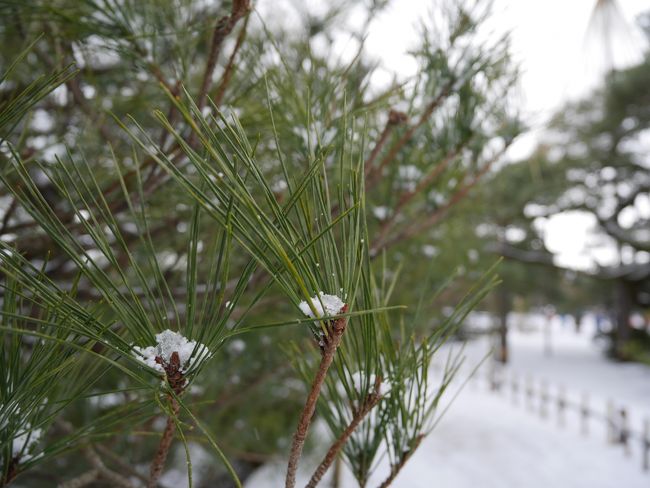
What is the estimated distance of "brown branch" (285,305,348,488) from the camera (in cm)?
33

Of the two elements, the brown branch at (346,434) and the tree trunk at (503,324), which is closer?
the brown branch at (346,434)

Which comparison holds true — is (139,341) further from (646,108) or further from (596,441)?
(646,108)

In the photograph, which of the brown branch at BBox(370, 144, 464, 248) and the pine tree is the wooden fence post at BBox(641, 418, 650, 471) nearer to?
the pine tree

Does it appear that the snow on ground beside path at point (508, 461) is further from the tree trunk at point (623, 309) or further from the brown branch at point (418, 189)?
the tree trunk at point (623, 309)

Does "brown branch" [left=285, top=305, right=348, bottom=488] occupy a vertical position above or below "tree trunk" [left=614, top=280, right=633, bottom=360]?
above

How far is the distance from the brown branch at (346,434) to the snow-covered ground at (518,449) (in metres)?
2.45

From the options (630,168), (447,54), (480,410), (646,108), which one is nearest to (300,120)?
(447,54)

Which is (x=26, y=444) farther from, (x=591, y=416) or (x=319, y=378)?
(x=591, y=416)

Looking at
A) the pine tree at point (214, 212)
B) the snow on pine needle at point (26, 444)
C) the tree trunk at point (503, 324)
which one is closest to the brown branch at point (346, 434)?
the pine tree at point (214, 212)

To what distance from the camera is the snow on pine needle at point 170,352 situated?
34cm

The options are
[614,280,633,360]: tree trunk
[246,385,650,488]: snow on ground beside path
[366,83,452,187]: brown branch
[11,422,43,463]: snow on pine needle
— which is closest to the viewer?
[11,422,43,463]: snow on pine needle

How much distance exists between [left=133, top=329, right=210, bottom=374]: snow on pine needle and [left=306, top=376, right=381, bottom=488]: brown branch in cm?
16

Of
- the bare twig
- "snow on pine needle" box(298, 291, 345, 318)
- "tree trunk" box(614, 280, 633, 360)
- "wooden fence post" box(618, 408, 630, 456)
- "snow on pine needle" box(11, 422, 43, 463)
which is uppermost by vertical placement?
"snow on pine needle" box(298, 291, 345, 318)

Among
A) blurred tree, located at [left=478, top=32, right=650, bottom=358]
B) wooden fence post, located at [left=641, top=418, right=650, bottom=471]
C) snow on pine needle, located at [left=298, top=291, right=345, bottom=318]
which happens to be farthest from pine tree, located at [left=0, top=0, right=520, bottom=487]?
blurred tree, located at [left=478, top=32, right=650, bottom=358]
